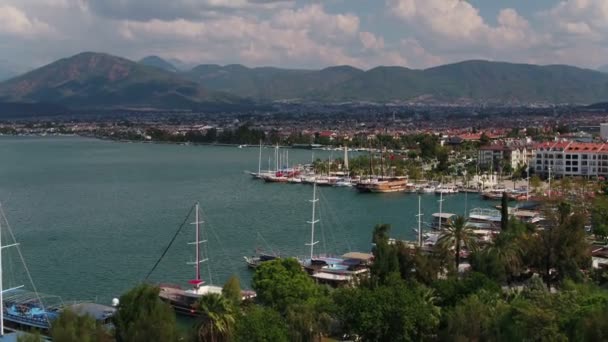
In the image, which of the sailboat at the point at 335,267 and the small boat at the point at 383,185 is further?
the small boat at the point at 383,185

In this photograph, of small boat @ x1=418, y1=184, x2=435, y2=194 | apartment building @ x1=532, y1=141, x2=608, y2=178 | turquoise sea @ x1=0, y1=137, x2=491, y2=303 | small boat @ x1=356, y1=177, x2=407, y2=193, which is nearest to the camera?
turquoise sea @ x1=0, y1=137, x2=491, y2=303

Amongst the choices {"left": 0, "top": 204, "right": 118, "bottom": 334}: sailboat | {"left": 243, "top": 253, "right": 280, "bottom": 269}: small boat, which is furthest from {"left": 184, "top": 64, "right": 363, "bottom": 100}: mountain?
{"left": 0, "top": 204, "right": 118, "bottom": 334}: sailboat

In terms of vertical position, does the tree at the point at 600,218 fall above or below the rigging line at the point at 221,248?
above

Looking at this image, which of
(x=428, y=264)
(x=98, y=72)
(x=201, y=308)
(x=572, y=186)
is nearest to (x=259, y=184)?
(x=572, y=186)

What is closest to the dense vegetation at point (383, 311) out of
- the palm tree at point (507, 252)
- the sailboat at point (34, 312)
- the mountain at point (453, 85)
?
the palm tree at point (507, 252)

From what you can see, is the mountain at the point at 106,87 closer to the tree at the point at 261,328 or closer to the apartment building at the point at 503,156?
the apartment building at the point at 503,156

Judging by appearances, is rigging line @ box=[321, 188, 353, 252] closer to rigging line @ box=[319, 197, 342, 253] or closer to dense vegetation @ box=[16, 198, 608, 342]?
rigging line @ box=[319, 197, 342, 253]
